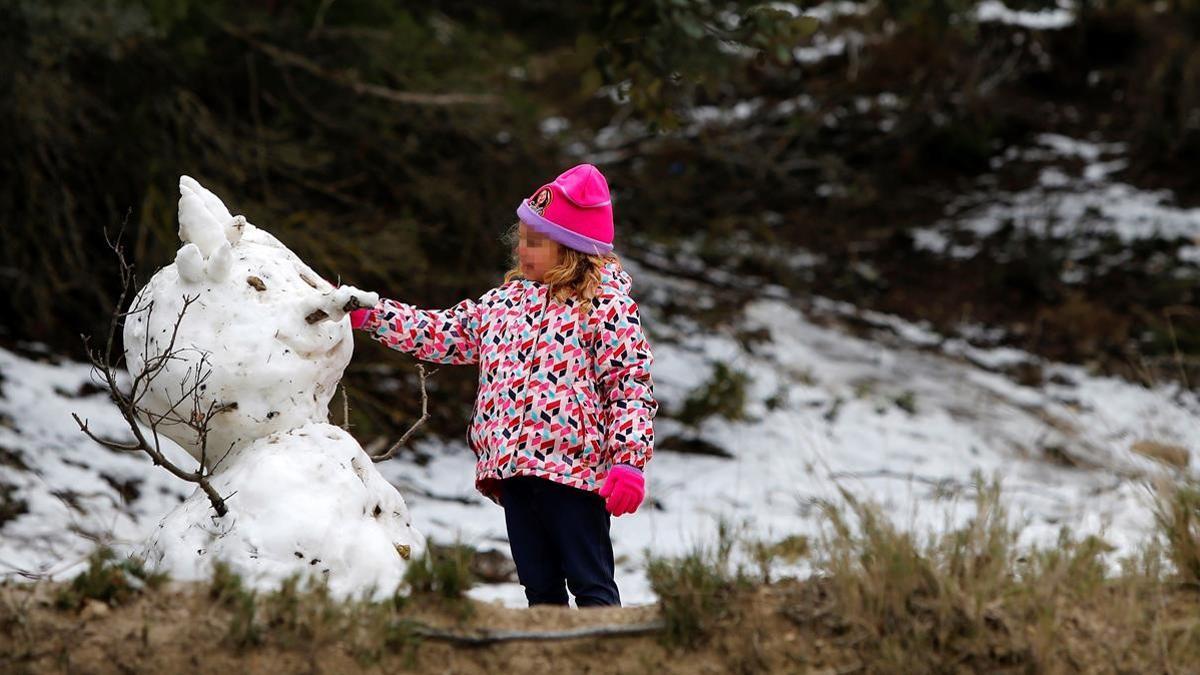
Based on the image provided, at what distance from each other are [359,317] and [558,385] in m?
0.55

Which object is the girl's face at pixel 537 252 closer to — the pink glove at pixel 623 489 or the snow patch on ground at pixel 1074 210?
the pink glove at pixel 623 489

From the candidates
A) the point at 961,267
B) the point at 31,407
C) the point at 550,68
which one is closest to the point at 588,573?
the point at 31,407

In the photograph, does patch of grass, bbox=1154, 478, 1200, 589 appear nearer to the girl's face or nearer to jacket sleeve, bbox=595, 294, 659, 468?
jacket sleeve, bbox=595, 294, 659, 468

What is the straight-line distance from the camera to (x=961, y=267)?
10.3 m

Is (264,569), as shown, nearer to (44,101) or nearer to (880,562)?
(880,562)

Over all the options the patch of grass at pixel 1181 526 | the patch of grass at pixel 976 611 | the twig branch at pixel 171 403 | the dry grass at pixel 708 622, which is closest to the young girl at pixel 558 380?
→ the dry grass at pixel 708 622

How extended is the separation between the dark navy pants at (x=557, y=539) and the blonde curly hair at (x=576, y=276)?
0.48 meters

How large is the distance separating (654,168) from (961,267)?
269 centimetres

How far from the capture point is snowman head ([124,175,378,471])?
9.96ft

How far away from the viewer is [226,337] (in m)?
3.04

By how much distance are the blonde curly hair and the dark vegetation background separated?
5.59 ft

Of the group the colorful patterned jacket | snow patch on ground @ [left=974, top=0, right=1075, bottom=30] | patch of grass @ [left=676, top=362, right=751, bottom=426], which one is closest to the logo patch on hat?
the colorful patterned jacket

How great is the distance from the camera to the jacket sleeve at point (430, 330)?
3.38m

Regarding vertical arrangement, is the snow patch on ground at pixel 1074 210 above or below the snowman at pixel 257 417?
above
